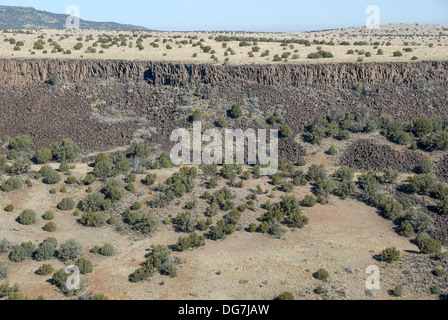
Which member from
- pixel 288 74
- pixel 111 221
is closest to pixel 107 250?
pixel 111 221

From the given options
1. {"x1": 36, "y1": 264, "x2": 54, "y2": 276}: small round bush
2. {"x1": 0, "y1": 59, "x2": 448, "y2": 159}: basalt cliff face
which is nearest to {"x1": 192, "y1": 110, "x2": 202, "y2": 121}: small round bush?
{"x1": 0, "y1": 59, "x2": 448, "y2": 159}: basalt cliff face

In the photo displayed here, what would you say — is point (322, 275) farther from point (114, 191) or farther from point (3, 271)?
point (3, 271)

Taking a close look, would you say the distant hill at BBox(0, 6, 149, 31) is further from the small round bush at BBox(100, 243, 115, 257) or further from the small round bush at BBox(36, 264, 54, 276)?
the small round bush at BBox(36, 264, 54, 276)

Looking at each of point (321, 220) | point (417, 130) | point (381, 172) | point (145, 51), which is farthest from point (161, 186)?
point (145, 51)

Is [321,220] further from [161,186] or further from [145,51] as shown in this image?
[145,51]
